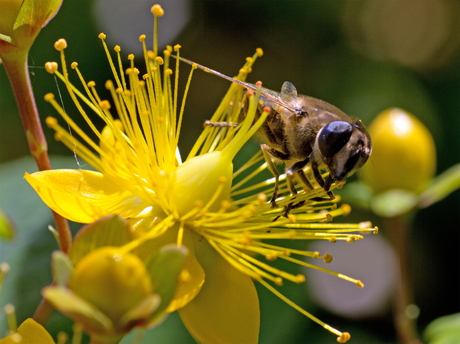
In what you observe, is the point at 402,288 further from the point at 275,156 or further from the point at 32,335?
the point at 32,335

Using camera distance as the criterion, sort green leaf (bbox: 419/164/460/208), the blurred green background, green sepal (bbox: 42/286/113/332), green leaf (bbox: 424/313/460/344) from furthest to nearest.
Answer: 1. the blurred green background
2. green leaf (bbox: 419/164/460/208)
3. green leaf (bbox: 424/313/460/344)
4. green sepal (bbox: 42/286/113/332)

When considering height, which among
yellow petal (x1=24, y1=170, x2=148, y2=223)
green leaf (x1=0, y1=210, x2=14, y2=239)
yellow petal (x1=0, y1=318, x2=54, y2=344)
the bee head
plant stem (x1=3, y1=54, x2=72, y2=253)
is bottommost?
yellow petal (x1=0, y1=318, x2=54, y2=344)

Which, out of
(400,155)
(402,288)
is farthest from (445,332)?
(400,155)

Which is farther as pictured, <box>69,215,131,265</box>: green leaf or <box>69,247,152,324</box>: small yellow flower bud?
<box>69,215,131,265</box>: green leaf

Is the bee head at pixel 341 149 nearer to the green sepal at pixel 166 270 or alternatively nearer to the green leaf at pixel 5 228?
the green sepal at pixel 166 270

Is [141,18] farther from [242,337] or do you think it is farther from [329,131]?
[242,337]

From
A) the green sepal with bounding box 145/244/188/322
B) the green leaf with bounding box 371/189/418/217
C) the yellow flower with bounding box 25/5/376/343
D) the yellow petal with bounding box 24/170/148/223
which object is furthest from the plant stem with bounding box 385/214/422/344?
the green sepal with bounding box 145/244/188/322

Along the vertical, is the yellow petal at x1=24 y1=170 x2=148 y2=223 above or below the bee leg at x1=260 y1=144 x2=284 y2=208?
below

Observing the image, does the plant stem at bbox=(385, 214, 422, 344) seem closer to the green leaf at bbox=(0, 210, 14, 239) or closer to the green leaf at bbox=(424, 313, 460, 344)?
the green leaf at bbox=(424, 313, 460, 344)

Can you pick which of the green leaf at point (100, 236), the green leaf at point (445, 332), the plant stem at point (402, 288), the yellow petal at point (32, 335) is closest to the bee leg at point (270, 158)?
the green leaf at point (100, 236)
